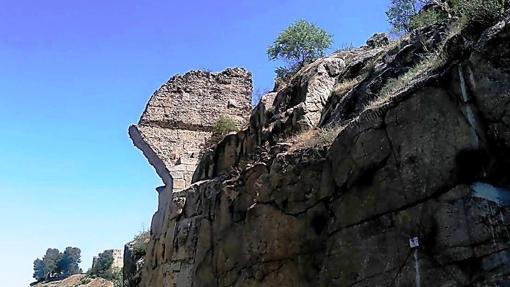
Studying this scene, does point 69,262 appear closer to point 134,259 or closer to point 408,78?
point 134,259

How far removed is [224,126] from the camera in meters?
15.9

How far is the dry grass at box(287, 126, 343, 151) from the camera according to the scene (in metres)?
7.18

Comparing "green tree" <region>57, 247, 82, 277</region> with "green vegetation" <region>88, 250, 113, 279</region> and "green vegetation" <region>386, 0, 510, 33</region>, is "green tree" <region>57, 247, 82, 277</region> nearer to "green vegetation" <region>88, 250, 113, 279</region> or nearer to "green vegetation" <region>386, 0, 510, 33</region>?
"green vegetation" <region>88, 250, 113, 279</region>

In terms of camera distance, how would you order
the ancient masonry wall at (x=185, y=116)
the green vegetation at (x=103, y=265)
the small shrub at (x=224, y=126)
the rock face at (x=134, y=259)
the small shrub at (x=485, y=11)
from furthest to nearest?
the green vegetation at (x=103, y=265), the small shrub at (x=224, y=126), the ancient masonry wall at (x=185, y=116), the rock face at (x=134, y=259), the small shrub at (x=485, y=11)

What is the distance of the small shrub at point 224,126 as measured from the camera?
15.8 m

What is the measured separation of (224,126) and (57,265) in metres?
99.6

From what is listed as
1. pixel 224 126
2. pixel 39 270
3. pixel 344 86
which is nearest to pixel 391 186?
pixel 344 86

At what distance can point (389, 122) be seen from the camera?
5.82 metres

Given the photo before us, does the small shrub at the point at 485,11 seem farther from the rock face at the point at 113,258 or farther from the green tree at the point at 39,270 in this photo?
the green tree at the point at 39,270

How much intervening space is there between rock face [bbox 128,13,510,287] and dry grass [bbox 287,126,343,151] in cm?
6

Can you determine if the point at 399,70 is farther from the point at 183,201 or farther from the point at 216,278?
the point at 183,201

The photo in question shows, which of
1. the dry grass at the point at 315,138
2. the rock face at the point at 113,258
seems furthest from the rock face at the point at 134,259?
the rock face at the point at 113,258

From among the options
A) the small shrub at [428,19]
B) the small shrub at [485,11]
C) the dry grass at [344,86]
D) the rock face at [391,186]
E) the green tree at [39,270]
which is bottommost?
the rock face at [391,186]

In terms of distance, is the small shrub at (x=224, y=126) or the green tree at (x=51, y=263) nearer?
the small shrub at (x=224, y=126)
